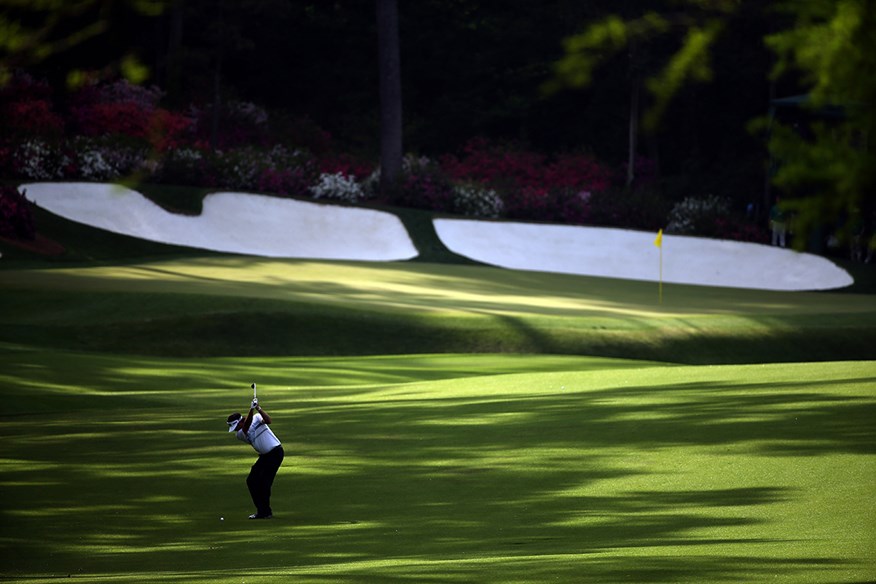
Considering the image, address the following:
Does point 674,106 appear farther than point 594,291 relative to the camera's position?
Yes

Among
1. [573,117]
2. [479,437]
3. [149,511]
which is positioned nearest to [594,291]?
[479,437]

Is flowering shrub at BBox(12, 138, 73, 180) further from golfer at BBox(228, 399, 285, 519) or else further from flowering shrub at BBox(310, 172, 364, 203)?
golfer at BBox(228, 399, 285, 519)

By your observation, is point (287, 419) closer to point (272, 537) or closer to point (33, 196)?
point (272, 537)

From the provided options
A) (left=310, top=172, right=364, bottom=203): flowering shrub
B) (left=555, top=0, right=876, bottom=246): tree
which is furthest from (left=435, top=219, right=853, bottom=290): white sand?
(left=555, top=0, right=876, bottom=246): tree

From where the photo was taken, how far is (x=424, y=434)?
47.4ft

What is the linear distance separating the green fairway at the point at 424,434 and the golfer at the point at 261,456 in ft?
0.76

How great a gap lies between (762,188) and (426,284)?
21371mm

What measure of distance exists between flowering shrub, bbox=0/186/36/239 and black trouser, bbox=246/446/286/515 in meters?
23.5

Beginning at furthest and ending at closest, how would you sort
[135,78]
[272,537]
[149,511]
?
1. [149,511]
2. [272,537]
3. [135,78]

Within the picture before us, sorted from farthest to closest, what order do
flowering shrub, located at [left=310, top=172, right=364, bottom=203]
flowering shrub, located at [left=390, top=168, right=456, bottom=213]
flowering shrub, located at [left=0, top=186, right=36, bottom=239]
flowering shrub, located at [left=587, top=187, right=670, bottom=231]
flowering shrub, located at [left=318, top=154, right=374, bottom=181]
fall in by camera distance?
flowering shrub, located at [left=318, top=154, right=374, bottom=181], flowering shrub, located at [left=587, top=187, right=670, bottom=231], flowering shrub, located at [left=390, top=168, right=456, bottom=213], flowering shrub, located at [left=310, top=172, right=364, bottom=203], flowering shrub, located at [left=0, top=186, right=36, bottom=239]

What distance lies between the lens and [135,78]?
5.46 m

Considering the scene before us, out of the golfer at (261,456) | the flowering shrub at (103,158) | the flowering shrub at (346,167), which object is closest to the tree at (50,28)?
the golfer at (261,456)

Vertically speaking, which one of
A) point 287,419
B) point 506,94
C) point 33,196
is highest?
point 506,94

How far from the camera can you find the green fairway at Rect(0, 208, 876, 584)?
8.85m
